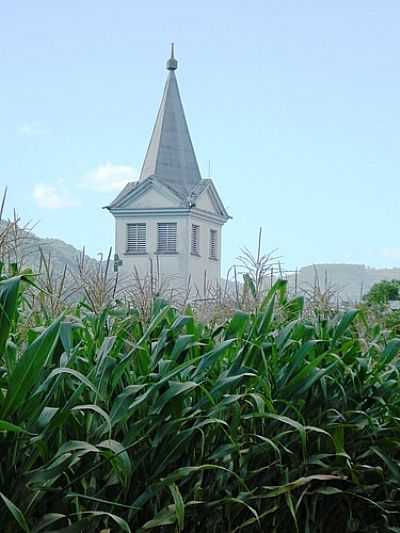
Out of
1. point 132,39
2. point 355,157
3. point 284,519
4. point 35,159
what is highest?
point 132,39

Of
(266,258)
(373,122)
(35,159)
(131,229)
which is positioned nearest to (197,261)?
(131,229)

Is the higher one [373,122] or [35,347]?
[373,122]

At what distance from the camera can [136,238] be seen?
27641mm

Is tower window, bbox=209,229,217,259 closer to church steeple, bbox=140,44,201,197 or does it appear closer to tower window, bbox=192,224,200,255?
tower window, bbox=192,224,200,255

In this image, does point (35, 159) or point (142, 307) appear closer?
point (142, 307)

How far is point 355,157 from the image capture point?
1334 centimetres

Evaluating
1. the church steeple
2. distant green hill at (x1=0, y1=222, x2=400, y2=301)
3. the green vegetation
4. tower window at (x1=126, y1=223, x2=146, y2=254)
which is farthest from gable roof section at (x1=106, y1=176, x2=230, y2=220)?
the green vegetation

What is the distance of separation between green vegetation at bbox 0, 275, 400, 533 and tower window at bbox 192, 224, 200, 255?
25.3 m

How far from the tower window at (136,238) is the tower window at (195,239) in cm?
151

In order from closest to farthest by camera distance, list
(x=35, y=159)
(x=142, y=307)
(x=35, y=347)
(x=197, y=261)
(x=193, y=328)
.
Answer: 1. (x=35, y=347)
2. (x=193, y=328)
3. (x=142, y=307)
4. (x=35, y=159)
5. (x=197, y=261)

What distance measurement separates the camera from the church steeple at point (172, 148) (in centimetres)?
2581

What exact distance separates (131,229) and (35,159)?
1897cm

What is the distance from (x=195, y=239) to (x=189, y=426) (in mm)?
26032

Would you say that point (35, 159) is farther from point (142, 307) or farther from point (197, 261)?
point (197, 261)
